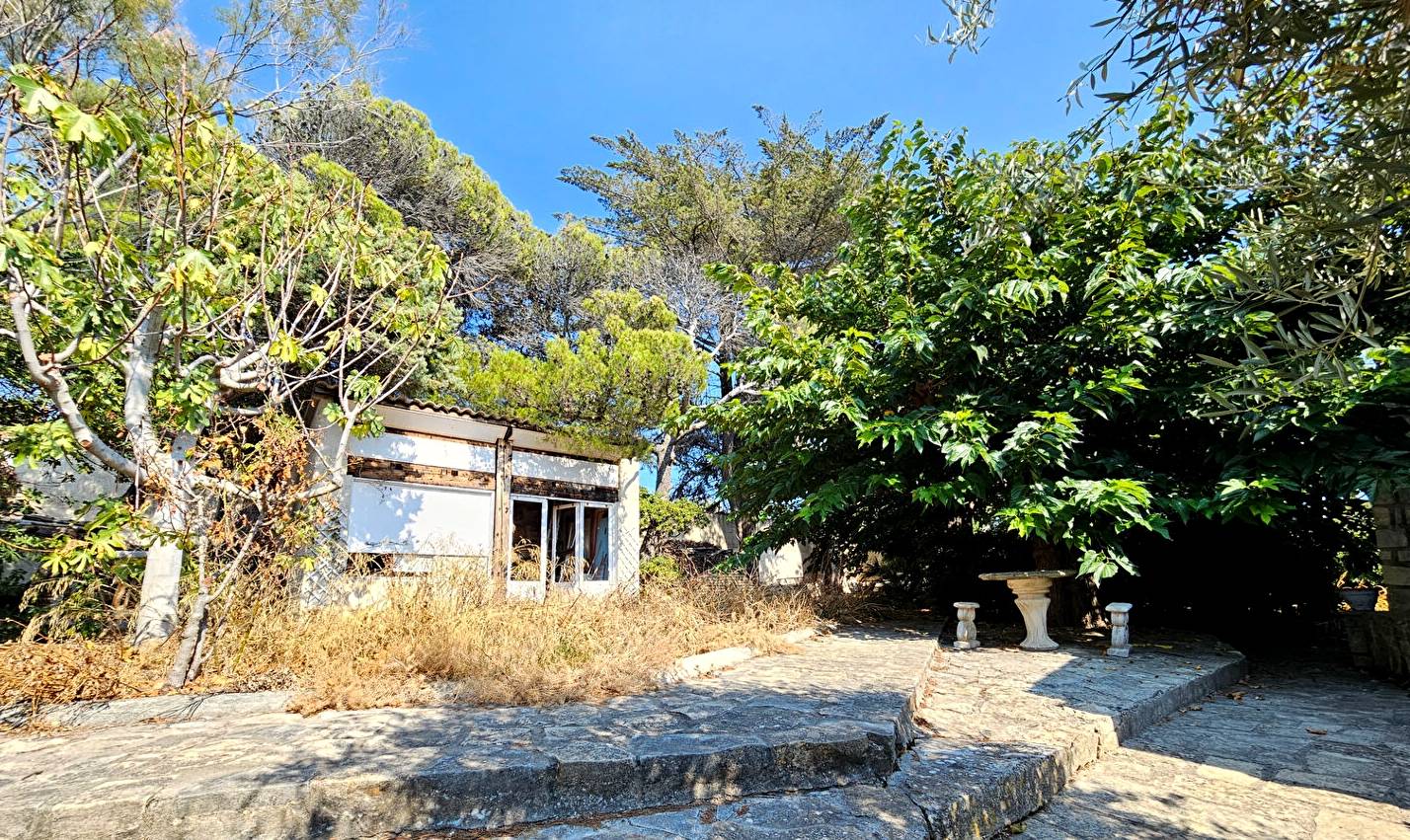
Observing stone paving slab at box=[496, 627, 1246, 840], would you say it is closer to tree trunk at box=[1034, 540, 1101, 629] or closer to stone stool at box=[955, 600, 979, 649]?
stone stool at box=[955, 600, 979, 649]

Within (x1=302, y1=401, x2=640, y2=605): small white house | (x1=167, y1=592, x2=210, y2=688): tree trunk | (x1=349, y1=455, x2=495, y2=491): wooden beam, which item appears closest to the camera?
(x1=167, y1=592, x2=210, y2=688): tree trunk

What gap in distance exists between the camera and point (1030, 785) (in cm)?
305

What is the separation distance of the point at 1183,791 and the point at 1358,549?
8322 mm

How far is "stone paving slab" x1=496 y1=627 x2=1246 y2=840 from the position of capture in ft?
8.30

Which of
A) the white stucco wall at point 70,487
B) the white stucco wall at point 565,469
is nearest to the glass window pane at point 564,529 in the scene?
the white stucco wall at point 565,469

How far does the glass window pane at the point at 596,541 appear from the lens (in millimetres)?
11719

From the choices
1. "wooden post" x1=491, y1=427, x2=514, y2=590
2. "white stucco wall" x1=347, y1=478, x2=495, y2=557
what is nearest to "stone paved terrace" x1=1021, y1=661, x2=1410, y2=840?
"white stucco wall" x1=347, y1=478, x2=495, y2=557

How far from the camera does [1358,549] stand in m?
8.84

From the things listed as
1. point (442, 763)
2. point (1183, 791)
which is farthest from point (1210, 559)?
point (442, 763)

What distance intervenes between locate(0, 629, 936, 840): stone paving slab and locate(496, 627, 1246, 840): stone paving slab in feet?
0.42

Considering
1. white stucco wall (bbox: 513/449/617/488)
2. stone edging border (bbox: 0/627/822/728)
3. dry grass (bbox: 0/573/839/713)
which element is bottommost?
stone edging border (bbox: 0/627/822/728)

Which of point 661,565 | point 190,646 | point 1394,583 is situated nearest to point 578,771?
point 190,646

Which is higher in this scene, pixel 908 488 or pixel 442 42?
pixel 442 42

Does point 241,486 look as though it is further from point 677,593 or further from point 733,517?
point 733,517
